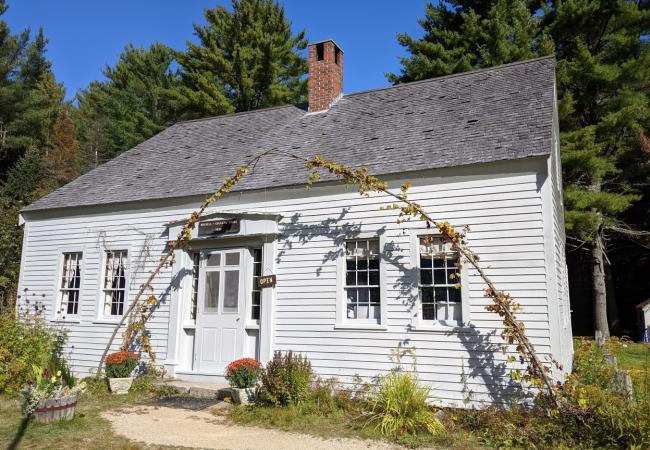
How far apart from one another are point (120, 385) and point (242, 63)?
19708mm

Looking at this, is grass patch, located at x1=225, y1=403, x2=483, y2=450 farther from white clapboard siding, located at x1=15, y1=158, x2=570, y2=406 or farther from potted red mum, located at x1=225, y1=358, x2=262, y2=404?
white clapboard siding, located at x1=15, y1=158, x2=570, y2=406

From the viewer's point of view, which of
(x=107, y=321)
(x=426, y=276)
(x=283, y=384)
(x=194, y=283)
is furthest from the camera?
(x=107, y=321)

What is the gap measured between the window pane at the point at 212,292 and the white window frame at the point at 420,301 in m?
4.29

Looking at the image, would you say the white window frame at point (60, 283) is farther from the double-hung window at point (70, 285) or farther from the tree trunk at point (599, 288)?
the tree trunk at point (599, 288)

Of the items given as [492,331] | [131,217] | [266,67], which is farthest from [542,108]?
[266,67]

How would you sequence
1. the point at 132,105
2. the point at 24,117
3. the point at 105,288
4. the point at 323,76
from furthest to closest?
the point at 132,105 < the point at 24,117 < the point at 323,76 < the point at 105,288

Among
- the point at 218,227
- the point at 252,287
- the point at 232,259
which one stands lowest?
the point at 252,287

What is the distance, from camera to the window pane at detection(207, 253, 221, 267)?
435 inches

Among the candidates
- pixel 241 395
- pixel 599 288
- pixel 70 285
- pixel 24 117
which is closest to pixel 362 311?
pixel 241 395

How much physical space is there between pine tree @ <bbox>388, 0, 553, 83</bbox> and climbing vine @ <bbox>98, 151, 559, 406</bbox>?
12.7 metres

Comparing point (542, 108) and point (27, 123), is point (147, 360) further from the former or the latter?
point (27, 123)

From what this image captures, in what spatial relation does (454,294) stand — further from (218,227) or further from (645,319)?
(645,319)

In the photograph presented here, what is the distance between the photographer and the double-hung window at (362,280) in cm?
955

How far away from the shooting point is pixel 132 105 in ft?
104
